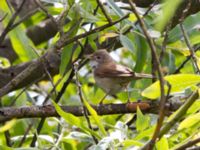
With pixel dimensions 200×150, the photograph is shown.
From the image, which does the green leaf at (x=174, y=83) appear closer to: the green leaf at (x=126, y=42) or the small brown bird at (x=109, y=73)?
the green leaf at (x=126, y=42)

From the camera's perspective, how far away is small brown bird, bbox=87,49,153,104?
118 inches

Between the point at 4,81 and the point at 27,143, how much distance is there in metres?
0.42

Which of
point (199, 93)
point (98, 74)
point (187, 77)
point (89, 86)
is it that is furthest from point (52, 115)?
point (89, 86)

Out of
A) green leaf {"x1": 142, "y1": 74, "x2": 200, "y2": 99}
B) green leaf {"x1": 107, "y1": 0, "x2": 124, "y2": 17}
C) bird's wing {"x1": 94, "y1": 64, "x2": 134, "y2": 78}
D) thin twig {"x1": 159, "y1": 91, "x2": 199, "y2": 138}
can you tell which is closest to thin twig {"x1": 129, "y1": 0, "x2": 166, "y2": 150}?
thin twig {"x1": 159, "y1": 91, "x2": 199, "y2": 138}

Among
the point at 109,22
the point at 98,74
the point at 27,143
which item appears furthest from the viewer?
the point at 98,74

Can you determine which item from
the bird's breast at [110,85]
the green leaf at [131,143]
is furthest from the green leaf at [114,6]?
the bird's breast at [110,85]

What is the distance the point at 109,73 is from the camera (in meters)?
3.45

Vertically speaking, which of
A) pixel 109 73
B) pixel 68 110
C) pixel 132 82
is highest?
pixel 68 110

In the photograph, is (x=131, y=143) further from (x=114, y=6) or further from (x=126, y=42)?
(x=126, y=42)

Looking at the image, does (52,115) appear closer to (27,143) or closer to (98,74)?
(27,143)

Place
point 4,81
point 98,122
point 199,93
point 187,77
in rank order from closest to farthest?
point 199,93 → point 187,77 → point 98,122 → point 4,81

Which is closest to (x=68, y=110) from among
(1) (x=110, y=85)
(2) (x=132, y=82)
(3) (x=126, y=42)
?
(3) (x=126, y=42)

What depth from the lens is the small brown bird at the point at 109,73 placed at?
3.01 m

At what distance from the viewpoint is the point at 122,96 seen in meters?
2.57
